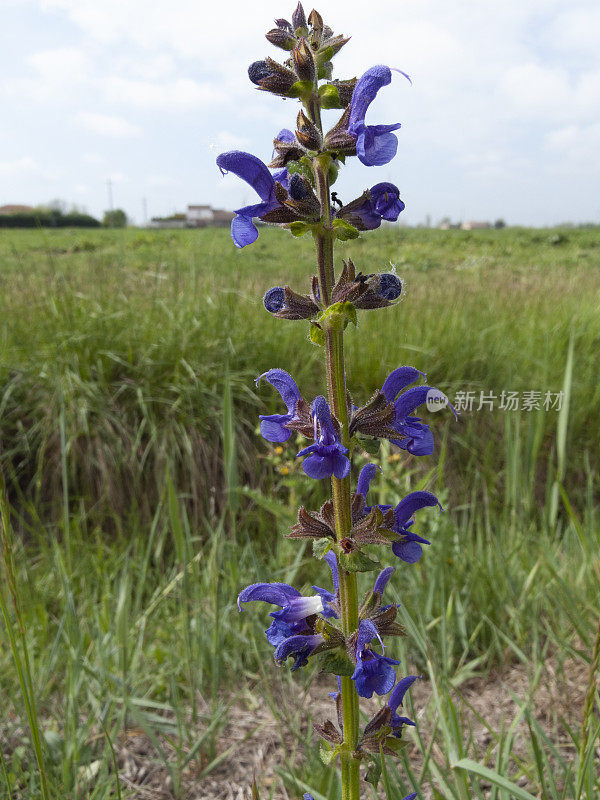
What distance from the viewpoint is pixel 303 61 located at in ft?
3.30

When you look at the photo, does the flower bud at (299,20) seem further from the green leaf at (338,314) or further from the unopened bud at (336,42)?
the green leaf at (338,314)

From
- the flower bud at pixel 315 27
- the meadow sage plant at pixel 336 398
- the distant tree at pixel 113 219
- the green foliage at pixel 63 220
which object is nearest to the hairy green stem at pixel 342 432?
the meadow sage plant at pixel 336 398

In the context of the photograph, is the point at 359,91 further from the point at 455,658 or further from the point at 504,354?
the point at 504,354

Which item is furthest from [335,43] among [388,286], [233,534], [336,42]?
[233,534]

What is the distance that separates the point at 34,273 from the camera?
618cm

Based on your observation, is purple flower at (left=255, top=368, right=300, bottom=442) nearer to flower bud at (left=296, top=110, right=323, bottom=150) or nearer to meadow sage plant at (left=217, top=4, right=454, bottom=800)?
meadow sage plant at (left=217, top=4, right=454, bottom=800)

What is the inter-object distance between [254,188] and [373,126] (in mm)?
222

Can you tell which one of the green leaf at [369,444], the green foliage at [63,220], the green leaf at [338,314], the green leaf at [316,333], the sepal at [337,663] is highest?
the green foliage at [63,220]

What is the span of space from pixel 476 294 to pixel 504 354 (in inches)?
71.7

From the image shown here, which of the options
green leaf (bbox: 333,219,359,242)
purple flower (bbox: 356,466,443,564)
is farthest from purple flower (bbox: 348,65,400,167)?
purple flower (bbox: 356,466,443,564)

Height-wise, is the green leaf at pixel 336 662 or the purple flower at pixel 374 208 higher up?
the purple flower at pixel 374 208

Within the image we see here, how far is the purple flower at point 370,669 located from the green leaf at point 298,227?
638 mm

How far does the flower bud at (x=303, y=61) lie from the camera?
1.00 meters

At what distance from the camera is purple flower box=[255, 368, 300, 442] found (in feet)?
3.65
